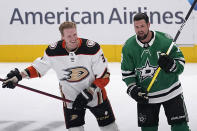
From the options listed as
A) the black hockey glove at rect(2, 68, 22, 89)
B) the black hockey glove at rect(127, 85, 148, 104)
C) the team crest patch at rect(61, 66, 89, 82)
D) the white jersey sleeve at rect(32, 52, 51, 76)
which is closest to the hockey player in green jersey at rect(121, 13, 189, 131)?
the black hockey glove at rect(127, 85, 148, 104)

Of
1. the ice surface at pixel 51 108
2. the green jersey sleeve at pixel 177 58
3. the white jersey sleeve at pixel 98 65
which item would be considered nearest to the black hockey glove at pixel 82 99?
the white jersey sleeve at pixel 98 65

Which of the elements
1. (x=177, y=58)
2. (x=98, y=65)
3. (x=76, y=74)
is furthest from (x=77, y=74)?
(x=177, y=58)

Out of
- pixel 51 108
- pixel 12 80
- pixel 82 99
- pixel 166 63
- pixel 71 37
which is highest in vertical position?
pixel 71 37

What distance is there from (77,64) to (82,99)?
22cm

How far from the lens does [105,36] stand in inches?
292

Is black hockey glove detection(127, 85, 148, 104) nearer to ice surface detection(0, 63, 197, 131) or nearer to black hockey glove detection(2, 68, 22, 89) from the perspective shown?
black hockey glove detection(2, 68, 22, 89)

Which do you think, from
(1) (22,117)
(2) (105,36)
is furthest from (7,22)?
(1) (22,117)

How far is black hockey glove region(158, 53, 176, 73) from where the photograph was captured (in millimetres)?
3168

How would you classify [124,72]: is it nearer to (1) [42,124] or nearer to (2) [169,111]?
(2) [169,111]

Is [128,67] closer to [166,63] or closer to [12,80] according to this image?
[166,63]

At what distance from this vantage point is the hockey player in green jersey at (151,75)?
3283mm

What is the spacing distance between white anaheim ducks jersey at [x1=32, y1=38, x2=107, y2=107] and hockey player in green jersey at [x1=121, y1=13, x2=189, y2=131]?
17 centimetres

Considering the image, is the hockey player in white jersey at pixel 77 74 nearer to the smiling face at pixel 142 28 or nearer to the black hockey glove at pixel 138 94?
the black hockey glove at pixel 138 94

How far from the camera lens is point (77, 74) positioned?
342cm
